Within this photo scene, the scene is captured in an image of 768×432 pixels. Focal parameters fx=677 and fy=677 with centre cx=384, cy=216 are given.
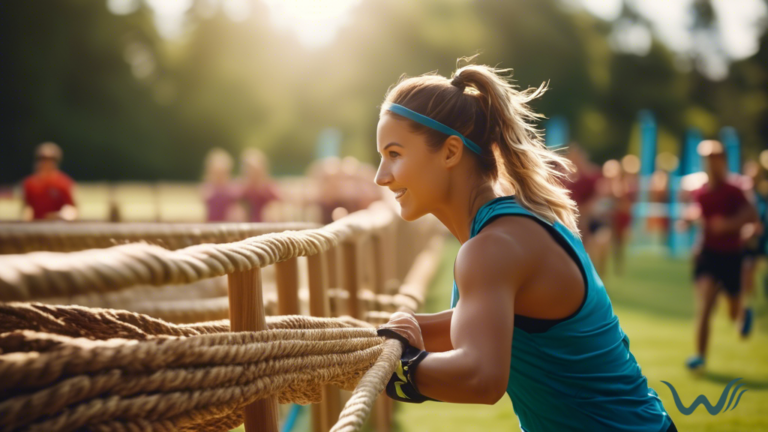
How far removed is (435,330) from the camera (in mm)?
2000

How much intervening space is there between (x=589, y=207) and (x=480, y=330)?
9.57 m

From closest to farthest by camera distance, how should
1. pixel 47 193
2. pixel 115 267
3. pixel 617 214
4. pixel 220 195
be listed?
pixel 115 267
pixel 47 193
pixel 220 195
pixel 617 214

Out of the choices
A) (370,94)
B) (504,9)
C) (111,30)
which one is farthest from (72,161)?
(504,9)

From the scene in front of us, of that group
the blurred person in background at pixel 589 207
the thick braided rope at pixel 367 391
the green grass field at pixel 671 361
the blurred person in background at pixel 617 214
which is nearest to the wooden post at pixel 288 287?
the thick braided rope at pixel 367 391

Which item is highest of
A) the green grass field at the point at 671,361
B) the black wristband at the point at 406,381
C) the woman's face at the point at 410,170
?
the woman's face at the point at 410,170

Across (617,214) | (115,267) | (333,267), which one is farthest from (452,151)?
(617,214)

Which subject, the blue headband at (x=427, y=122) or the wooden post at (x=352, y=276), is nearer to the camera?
the blue headband at (x=427, y=122)

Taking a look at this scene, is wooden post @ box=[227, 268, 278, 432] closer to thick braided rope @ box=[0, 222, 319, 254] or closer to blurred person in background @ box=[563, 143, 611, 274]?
thick braided rope @ box=[0, 222, 319, 254]

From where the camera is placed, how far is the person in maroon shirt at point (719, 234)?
20.9ft

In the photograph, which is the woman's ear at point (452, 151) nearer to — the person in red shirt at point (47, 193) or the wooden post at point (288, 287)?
the wooden post at point (288, 287)

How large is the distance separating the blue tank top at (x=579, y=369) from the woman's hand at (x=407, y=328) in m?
0.26

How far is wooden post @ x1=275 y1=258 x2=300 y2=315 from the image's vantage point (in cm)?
195

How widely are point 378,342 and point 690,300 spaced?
32.8 feet

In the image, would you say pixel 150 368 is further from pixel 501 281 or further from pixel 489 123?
pixel 489 123
